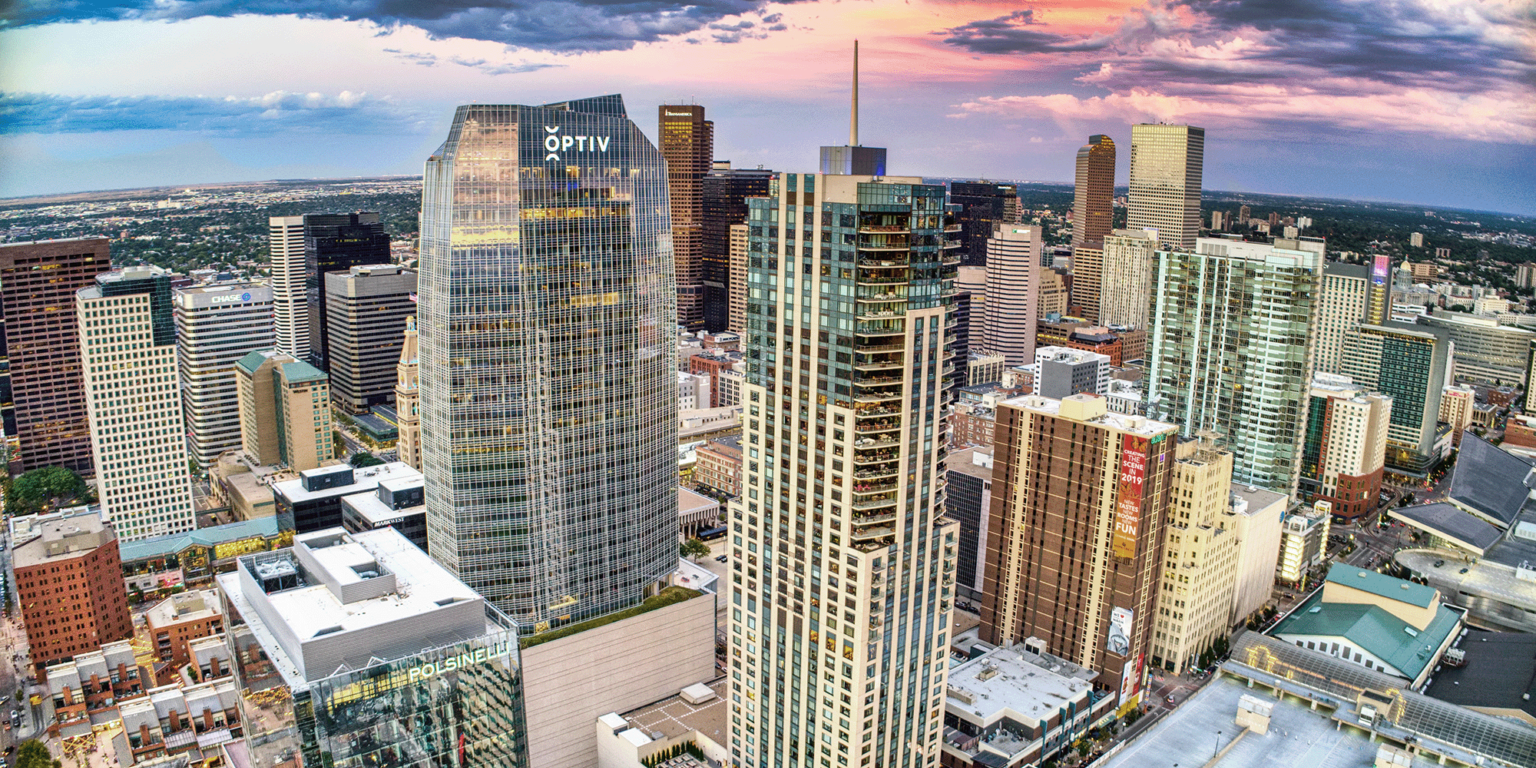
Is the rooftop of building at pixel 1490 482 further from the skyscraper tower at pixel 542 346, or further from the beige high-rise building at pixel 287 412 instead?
the beige high-rise building at pixel 287 412

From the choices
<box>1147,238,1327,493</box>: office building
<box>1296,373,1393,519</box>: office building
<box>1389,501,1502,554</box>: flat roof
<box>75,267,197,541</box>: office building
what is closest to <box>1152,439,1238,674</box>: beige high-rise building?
<box>1147,238,1327,493</box>: office building

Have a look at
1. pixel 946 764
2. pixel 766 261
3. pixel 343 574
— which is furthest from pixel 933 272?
pixel 946 764

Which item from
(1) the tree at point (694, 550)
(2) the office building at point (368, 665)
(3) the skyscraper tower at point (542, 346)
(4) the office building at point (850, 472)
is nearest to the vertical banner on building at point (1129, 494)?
(4) the office building at point (850, 472)

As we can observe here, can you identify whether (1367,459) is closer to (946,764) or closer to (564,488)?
(946,764)

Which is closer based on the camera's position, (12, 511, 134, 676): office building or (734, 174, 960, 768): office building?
(734, 174, 960, 768): office building

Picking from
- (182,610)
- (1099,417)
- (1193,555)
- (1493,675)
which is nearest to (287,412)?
(182,610)

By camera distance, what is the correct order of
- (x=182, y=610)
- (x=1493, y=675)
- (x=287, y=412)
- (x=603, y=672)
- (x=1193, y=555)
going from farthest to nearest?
(x=287, y=412) → (x=182, y=610) → (x=1193, y=555) → (x=1493, y=675) → (x=603, y=672)

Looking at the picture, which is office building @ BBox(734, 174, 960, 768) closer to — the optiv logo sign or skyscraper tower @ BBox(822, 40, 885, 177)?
skyscraper tower @ BBox(822, 40, 885, 177)

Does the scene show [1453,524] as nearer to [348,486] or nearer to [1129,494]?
[1129,494]
